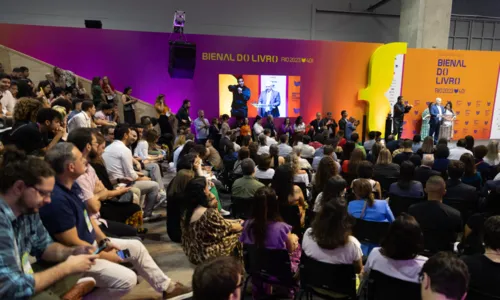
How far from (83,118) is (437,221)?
471cm

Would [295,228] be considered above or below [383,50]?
below

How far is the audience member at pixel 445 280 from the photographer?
1.67 m

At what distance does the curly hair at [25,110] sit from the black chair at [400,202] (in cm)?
417

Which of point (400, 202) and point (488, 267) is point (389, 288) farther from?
point (400, 202)

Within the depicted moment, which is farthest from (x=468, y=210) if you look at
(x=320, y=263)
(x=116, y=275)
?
(x=116, y=275)

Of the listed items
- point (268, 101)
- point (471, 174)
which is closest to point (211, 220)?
point (471, 174)

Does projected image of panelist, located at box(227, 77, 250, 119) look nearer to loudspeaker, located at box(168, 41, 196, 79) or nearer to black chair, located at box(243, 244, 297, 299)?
loudspeaker, located at box(168, 41, 196, 79)

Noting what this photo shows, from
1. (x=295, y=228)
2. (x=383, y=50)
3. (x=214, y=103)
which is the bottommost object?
(x=295, y=228)

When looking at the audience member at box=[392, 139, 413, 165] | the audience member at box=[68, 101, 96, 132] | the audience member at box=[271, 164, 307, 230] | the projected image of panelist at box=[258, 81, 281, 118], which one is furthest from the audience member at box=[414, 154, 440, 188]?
the projected image of panelist at box=[258, 81, 281, 118]

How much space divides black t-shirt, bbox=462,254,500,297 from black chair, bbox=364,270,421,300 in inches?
12.6

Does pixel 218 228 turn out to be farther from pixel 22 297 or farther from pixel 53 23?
pixel 53 23

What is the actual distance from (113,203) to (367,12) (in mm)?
15002

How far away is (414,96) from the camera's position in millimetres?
13102

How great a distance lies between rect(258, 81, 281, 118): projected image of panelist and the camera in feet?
39.1
